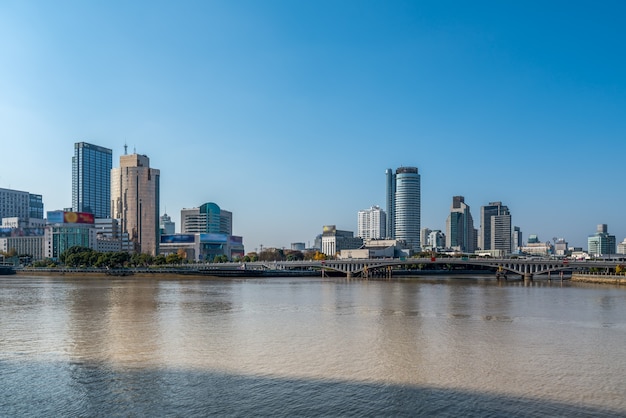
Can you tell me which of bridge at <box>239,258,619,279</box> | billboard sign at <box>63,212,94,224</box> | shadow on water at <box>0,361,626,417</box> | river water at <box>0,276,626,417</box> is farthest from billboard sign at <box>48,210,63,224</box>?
shadow on water at <box>0,361,626,417</box>

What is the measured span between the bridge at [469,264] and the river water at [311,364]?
58900 millimetres

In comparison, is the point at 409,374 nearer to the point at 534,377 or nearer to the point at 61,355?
the point at 534,377

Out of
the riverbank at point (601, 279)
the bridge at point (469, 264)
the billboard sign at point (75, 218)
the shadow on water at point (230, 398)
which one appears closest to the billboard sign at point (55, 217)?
the billboard sign at point (75, 218)

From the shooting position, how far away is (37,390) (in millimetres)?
17375

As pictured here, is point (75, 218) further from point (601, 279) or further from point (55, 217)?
point (601, 279)

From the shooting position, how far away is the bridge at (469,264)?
3720 inches

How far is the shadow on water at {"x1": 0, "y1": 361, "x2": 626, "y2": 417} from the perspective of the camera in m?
15.4

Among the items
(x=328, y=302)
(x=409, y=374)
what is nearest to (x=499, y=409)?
(x=409, y=374)

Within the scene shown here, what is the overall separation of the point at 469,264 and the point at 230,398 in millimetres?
98794

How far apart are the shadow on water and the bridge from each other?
82.4 m

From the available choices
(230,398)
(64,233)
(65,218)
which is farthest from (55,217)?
(230,398)

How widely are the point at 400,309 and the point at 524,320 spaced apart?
384 inches

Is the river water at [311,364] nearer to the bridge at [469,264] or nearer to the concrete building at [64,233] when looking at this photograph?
the bridge at [469,264]

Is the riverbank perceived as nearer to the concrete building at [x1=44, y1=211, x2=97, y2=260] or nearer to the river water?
the river water
